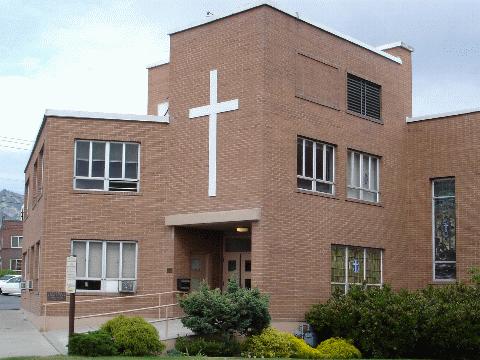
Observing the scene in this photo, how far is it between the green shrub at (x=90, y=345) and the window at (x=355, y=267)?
29.3ft

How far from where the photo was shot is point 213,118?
25.8m

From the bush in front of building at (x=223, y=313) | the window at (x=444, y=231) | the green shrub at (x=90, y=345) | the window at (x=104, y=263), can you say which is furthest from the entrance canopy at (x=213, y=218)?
the window at (x=444, y=231)

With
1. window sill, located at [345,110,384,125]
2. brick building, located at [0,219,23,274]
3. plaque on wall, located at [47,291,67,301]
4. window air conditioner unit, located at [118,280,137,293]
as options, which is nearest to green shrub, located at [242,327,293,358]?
window air conditioner unit, located at [118,280,137,293]

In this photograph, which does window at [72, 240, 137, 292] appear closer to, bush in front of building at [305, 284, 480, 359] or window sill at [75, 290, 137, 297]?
window sill at [75, 290, 137, 297]

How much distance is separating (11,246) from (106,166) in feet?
221

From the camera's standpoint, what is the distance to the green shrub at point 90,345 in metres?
19.1

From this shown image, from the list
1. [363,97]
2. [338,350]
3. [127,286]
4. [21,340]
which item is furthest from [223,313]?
[363,97]

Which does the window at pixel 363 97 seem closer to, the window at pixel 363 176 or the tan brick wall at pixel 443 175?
the window at pixel 363 176

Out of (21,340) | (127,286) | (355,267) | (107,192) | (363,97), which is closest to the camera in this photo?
(21,340)

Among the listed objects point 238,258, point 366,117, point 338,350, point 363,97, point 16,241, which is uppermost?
point 363,97

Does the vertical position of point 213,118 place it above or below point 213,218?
above

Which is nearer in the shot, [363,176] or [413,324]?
[413,324]

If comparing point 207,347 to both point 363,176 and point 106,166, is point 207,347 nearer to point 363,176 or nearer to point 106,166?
point 106,166

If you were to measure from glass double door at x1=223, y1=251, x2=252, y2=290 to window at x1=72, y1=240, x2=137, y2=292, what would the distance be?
11.0 feet
